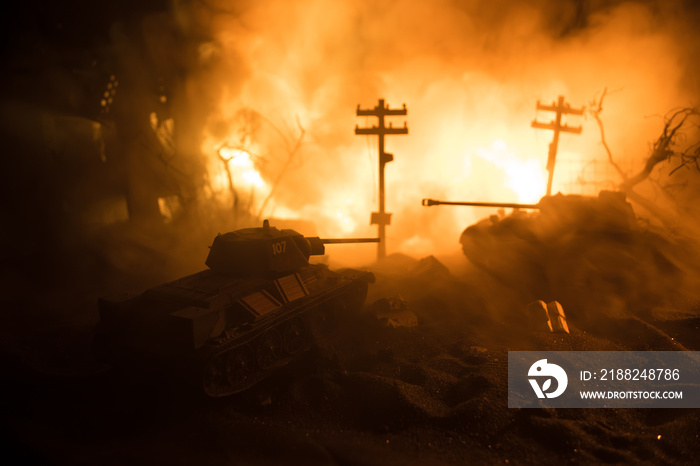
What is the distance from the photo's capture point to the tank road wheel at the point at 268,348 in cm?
696

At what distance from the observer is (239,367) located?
6621 mm

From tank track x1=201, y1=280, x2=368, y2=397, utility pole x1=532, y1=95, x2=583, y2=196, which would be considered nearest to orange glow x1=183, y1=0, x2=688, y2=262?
utility pole x1=532, y1=95, x2=583, y2=196

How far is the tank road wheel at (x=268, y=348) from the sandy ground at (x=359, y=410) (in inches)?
13.6

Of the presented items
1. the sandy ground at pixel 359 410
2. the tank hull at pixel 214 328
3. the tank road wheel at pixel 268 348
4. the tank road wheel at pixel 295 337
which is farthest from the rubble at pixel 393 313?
the tank road wheel at pixel 268 348

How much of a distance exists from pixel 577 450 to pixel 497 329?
3.67m

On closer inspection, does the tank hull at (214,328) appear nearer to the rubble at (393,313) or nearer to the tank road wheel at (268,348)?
the tank road wheel at (268,348)

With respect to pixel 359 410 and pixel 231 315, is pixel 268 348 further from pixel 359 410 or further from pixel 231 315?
pixel 359 410

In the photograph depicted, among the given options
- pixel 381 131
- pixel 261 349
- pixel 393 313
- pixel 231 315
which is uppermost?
pixel 381 131

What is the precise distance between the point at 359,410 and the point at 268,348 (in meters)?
1.89

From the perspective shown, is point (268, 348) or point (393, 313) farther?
point (393, 313)

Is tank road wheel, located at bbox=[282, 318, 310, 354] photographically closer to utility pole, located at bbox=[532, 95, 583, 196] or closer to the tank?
the tank

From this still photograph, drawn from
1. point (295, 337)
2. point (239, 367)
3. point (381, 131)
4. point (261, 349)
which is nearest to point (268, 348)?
point (261, 349)

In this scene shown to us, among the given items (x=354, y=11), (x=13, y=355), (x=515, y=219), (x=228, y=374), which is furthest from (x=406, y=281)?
(x=354, y=11)

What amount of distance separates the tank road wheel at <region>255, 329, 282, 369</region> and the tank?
2 cm
